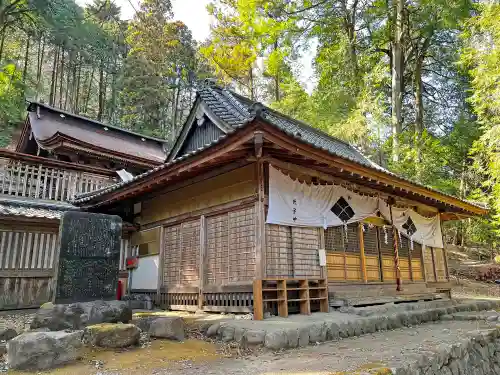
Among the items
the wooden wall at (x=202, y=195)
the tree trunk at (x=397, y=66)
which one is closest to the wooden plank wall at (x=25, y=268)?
the wooden wall at (x=202, y=195)

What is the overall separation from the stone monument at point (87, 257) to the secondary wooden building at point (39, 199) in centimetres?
42

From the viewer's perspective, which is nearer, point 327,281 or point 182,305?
point 327,281

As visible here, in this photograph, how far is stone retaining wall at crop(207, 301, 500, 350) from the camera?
548cm

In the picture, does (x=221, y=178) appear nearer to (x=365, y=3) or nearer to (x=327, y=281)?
(x=327, y=281)

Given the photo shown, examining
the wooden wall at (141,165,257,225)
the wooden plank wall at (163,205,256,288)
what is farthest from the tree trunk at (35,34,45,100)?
the wooden plank wall at (163,205,256,288)

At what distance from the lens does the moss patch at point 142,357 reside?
14.7ft

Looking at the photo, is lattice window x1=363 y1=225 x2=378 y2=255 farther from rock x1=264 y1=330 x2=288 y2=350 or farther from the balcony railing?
the balcony railing

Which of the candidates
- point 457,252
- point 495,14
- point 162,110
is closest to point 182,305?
point 495,14

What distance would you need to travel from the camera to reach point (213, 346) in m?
5.88

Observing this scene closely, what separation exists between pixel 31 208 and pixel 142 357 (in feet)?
24.8

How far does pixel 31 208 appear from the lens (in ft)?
34.7

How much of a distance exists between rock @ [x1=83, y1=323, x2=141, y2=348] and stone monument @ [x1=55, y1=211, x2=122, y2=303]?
4.77ft

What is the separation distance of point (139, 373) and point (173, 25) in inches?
1217

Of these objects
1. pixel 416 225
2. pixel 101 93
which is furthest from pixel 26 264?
pixel 101 93
